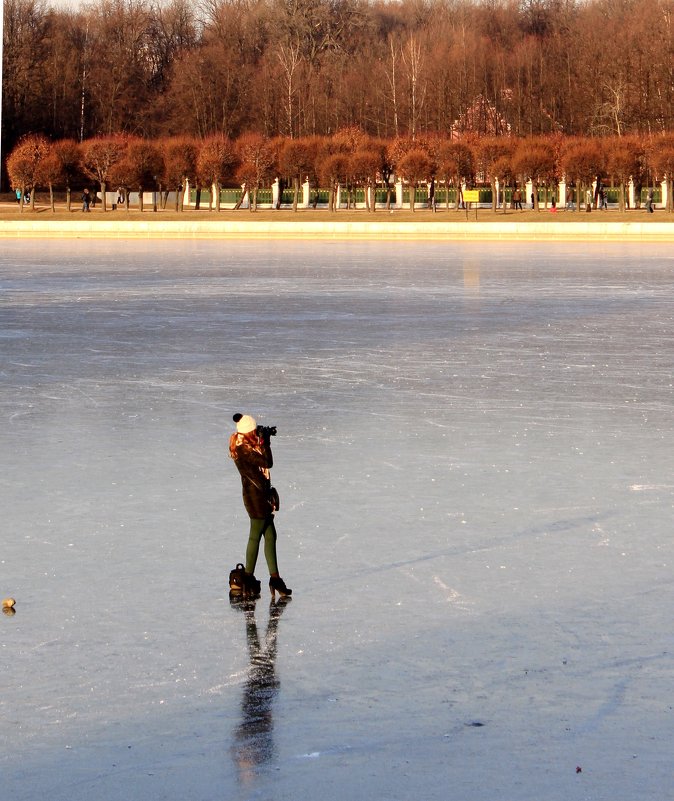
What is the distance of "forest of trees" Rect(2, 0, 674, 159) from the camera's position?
79625mm

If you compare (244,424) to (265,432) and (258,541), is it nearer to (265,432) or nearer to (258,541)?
(265,432)

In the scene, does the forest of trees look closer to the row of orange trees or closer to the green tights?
the row of orange trees

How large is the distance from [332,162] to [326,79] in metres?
25.7

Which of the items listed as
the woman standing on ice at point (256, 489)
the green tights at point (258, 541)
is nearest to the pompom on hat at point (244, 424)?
the woman standing on ice at point (256, 489)

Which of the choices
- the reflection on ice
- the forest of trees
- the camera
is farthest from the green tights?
the forest of trees

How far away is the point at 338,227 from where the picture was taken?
48.5m

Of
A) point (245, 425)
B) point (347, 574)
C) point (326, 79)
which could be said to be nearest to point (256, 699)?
point (245, 425)

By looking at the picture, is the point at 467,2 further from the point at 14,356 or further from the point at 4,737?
the point at 4,737

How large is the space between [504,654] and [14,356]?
35.8 feet

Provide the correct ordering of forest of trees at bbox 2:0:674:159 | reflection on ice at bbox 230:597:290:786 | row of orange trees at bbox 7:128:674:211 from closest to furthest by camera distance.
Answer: reflection on ice at bbox 230:597:290:786 < row of orange trees at bbox 7:128:674:211 < forest of trees at bbox 2:0:674:159

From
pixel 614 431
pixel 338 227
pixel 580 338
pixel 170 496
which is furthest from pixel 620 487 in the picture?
pixel 338 227

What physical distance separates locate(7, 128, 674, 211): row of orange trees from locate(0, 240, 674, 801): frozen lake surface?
46.7 metres

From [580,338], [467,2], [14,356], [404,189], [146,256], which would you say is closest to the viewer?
[14,356]

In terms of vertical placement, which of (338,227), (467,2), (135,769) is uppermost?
(467,2)
